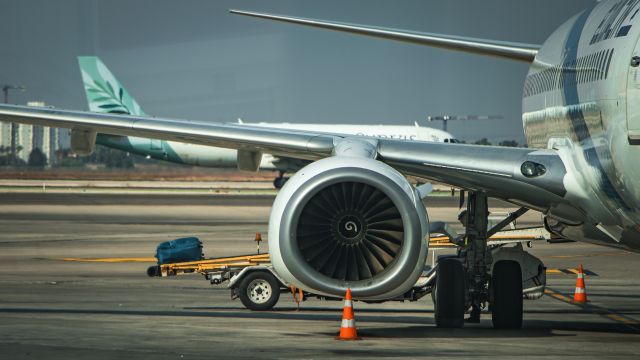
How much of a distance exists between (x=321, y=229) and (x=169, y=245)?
25.5 ft

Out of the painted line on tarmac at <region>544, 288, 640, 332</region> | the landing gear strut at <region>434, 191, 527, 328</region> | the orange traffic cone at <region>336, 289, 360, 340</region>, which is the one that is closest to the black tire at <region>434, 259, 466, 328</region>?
the landing gear strut at <region>434, 191, 527, 328</region>

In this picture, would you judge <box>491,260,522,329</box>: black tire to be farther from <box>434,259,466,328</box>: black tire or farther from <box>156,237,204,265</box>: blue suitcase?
<box>156,237,204,265</box>: blue suitcase

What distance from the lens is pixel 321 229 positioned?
39.0 ft

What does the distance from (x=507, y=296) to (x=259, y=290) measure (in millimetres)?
4089

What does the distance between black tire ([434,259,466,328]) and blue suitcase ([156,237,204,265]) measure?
6.32 meters

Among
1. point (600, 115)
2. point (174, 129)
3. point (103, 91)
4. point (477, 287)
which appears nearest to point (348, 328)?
point (477, 287)

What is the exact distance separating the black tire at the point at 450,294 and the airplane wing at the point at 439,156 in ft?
4.22

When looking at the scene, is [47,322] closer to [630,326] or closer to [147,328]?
[147,328]

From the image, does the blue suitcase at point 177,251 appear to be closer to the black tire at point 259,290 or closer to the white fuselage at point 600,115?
the black tire at point 259,290

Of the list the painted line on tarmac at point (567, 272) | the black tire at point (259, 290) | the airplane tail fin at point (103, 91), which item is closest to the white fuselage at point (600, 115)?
the black tire at point (259, 290)

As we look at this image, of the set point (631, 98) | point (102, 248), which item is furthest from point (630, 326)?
point (102, 248)

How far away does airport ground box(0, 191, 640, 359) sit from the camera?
39.0 ft

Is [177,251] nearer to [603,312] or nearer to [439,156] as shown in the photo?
[603,312]

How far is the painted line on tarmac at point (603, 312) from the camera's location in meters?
15.3
